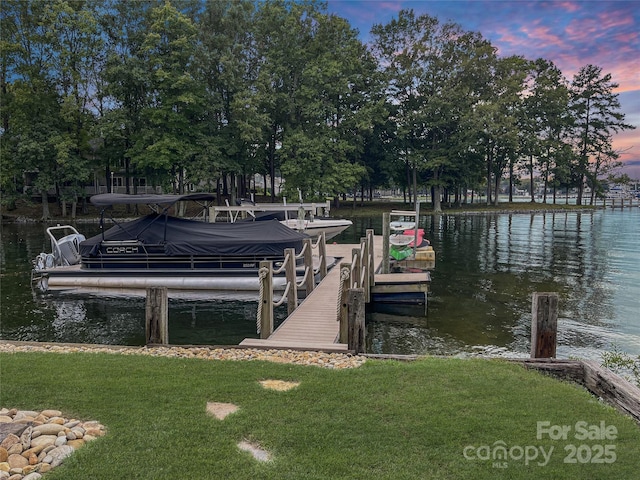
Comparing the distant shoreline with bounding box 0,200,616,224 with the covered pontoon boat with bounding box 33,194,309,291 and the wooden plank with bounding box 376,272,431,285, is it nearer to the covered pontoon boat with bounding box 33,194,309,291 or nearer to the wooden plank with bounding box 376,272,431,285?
the covered pontoon boat with bounding box 33,194,309,291

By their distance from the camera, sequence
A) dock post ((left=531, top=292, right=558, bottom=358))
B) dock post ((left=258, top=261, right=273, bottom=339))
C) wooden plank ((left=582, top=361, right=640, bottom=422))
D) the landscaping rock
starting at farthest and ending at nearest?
dock post ((left=258, top=261, right=273, bottom=339))
dock post ((left=531, top=292, right=558, bottom=358))
wooden plank ((left=582, top=361, right=640, bottom=422))
the landscaping rock

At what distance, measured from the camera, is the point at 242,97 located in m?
42.4

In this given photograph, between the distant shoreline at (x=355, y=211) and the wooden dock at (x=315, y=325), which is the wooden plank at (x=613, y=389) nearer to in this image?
the wooden dock at (x=315, y=325)

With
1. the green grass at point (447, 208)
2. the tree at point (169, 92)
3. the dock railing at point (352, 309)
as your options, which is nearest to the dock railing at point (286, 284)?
the dock railing at point (352, 309)

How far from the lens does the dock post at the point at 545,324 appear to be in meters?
7.00

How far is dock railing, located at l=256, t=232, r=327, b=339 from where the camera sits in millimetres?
9484

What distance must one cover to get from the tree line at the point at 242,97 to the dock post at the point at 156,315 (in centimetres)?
3429

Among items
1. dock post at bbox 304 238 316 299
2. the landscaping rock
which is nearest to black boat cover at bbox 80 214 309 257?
dock post at bbox 304 238 316 299

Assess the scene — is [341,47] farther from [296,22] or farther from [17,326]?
[17,326]

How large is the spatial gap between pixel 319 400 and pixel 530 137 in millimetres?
58261

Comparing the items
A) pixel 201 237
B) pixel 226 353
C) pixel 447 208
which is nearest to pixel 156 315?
pixel 226 353

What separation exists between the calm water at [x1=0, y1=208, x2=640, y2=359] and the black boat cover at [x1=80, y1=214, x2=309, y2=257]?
1.72 metres

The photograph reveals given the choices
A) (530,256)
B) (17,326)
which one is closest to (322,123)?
(530,256)

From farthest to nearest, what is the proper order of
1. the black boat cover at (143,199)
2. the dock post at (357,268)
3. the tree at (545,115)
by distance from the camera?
the tree at (545,115), the black boat cover at (143,199), the dock post at (357,268)
